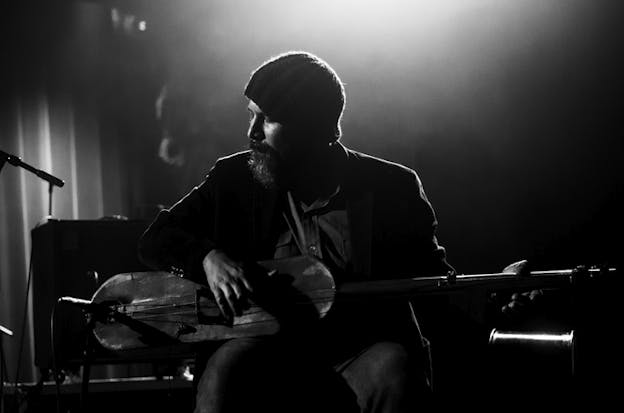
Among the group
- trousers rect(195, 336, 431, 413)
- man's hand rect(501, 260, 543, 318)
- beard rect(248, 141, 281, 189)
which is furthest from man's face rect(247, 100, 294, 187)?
man's hand rect(501, 260, 543, 318)

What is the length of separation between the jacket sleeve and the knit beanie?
0.99 ft

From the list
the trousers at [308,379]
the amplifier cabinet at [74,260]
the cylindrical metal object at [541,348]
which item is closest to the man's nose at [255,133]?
the trousers at [308,379]

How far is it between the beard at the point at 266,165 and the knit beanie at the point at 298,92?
104 mm

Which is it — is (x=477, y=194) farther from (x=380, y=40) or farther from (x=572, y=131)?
(x=380, y=40)

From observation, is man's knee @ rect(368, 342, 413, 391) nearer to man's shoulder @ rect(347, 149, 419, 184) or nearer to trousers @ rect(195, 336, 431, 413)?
trousers @ rect(195, 336, 431, 413)

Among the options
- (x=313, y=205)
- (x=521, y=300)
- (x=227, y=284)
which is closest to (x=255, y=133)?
(x=313, y=205)

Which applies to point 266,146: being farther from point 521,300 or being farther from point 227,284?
point 521,300

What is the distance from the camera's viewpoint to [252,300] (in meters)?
2.04

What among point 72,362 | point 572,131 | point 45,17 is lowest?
point 72,362

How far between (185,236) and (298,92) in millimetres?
577

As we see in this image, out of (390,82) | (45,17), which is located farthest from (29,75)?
(390,82)

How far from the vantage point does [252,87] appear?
2303 mm

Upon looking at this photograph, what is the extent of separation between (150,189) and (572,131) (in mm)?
2857

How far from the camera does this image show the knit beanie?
90.0 inches
